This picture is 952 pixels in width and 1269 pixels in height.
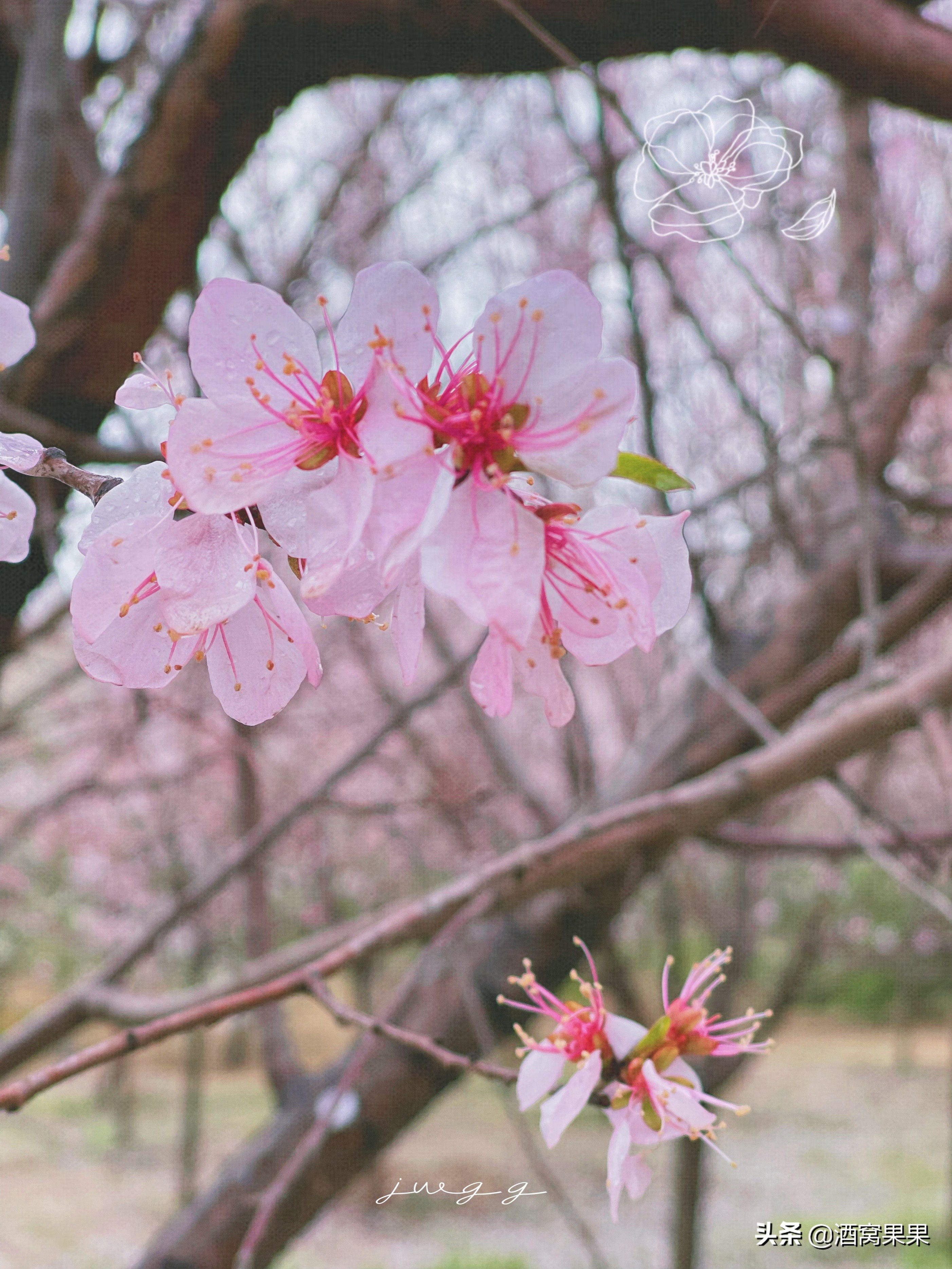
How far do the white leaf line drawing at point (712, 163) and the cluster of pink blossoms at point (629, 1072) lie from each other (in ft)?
1.43

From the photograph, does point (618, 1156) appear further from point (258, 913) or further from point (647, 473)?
point (258, 913)

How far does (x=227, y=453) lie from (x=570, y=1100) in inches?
12.7

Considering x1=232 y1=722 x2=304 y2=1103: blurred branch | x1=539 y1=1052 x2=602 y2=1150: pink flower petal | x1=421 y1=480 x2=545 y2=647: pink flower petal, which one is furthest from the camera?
x1=232 y1=722 x2=304 y2=1103: blurred branch

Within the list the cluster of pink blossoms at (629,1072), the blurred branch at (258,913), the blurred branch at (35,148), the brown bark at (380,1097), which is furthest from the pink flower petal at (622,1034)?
the blurred branch at (258,913)

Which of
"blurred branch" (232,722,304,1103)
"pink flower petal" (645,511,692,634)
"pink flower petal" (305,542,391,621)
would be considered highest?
"pink flower petal" (305,542,391,621)

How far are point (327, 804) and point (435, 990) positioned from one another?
294 mm

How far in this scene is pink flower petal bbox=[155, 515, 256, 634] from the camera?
→ 0.89ft

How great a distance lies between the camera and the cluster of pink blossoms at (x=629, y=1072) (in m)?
0.42

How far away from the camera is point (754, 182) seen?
2.86ft

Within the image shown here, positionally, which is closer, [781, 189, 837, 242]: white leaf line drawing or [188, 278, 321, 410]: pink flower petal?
[188, 278, 321, 410]: pink flower petal

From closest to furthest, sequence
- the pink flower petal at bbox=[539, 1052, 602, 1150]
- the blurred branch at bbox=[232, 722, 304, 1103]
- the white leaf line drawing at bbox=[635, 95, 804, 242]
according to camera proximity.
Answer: the pink flower petal at bbox=[539, 1052, 602, 1150]
the white leaf line drawing at bbox=[635, 95, 804, 242]
the blurred branch at bbox=[232, 722, 304, 1103]

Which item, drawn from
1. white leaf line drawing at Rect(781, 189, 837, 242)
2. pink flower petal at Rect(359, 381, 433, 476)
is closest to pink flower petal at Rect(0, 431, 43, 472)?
pink flower petal at Rect(359, 381, 433, 476)

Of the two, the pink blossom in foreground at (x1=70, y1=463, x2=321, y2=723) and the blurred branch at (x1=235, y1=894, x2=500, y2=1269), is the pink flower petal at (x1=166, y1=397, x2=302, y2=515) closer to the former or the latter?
the pink blossom in foreground at (x1=70, y1=463, x2=321, y2=723)

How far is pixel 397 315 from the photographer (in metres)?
0.27
